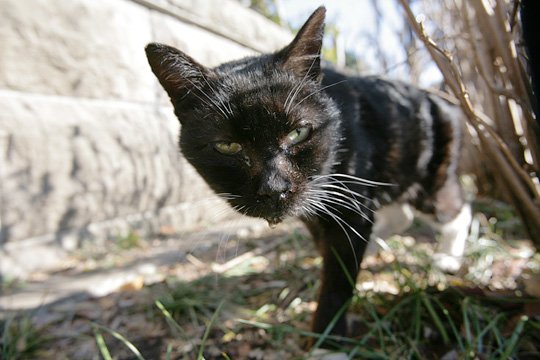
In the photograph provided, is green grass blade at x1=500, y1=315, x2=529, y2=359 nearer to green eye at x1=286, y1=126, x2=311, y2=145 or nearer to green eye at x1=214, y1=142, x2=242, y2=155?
green eye at x1=286, y1=126, x2=311, y2=145

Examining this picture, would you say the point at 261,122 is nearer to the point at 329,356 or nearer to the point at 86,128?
the point at 329,356

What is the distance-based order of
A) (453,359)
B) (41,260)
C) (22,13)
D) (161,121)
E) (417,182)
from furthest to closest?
(161,121) < (41,260) < (22,13) < (417,182) < (453,359)

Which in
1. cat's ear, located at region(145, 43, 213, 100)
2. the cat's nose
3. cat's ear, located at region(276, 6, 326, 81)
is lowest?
the cat's nose

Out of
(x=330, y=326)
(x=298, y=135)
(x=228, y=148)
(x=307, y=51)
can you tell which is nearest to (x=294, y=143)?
(x=298, y=135)

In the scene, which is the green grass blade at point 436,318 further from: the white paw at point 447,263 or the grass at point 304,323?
the white paw at point 447,263

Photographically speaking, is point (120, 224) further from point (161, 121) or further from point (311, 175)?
point (311, 175)

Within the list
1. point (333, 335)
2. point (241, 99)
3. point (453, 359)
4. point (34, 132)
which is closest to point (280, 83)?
point (241, 99)

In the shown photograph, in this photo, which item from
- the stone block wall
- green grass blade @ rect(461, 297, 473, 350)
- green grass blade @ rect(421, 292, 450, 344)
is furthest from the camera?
the stone block wall

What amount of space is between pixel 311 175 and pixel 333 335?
2.14ft

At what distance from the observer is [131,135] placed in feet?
10.8

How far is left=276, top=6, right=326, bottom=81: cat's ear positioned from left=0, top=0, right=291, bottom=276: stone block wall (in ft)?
5.22

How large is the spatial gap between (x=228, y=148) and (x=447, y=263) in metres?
1.56

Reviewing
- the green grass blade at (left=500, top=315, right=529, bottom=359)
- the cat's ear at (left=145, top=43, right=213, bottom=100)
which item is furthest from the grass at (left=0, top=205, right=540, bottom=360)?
the cat's ear at (left=145, top=43, right=213, bottom=100)

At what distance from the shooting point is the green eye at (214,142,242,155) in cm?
151
